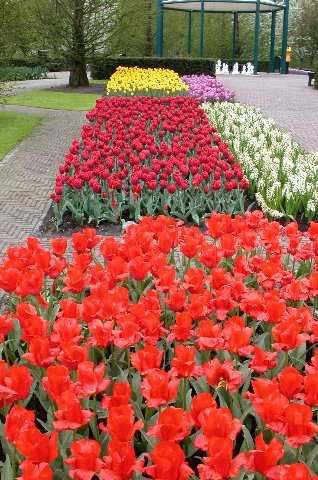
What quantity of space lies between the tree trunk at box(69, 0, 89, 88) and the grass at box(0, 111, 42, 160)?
829cm

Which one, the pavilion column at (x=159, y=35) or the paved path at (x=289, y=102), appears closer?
the paved path at (x=289, y=102)

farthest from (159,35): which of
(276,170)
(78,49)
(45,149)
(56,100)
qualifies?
(276,170)

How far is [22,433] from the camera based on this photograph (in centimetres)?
175

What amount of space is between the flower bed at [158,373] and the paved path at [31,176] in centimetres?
327

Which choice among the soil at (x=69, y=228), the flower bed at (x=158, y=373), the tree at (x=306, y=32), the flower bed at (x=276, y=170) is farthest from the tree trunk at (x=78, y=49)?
the tree at (x=306, y=32)

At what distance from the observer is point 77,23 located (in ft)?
85.1

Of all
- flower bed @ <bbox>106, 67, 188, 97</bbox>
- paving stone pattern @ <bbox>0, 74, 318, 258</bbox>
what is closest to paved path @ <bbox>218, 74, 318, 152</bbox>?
paving stone pattern @ <bbox>0, 74, 318, 258</bbox>

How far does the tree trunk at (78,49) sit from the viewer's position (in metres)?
25.6

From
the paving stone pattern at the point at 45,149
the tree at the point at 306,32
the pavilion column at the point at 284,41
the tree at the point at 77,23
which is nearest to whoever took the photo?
the paving stone pattern at the point at 45,149

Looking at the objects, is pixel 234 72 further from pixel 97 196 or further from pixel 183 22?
pixel 97 196

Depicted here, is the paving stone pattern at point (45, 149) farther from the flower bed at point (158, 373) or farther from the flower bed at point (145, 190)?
the flower bed at point (158, 373)

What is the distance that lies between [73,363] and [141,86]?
18.0 metres

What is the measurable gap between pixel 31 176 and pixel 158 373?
8676 millimetres

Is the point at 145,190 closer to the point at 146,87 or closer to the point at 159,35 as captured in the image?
the point at 146,87
